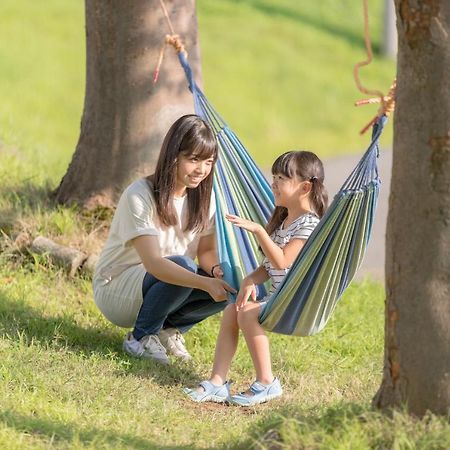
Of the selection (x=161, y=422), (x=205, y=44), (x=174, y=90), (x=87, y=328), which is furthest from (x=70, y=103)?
(x=161, y=422)

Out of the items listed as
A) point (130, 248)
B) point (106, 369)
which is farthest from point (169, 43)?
point (106, 369)

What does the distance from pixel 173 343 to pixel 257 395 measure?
2.06ft

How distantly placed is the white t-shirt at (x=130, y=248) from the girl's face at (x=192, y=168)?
0.50 feet

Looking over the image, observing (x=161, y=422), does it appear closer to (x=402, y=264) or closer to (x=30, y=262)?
(x=402, y=264)

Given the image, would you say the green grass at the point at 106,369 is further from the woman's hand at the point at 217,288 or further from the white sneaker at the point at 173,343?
the woman's hand at the point at 217,288

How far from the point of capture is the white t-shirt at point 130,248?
15.3 feet

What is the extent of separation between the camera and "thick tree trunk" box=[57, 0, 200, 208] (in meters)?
5.89

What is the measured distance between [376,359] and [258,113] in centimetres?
753

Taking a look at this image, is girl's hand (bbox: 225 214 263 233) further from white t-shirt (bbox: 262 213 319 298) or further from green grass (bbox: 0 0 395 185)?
green grass (bbox: 0 0 395 185)

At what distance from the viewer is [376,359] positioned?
17.2ft

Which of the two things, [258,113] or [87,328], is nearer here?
[87,328]

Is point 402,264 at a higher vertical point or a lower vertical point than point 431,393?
higher

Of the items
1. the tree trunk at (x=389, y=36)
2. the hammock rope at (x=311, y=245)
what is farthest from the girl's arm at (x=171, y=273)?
the tree trunk at (x=389, y=36)

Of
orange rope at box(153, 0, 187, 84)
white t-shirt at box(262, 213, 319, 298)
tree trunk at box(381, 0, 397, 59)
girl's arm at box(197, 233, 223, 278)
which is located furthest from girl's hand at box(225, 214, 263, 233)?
tree trunk at box(381, 0, 397, 59)
